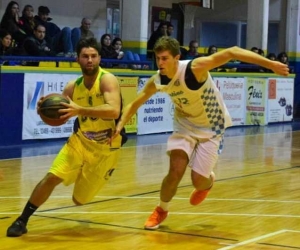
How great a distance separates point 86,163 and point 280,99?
14.7 metres

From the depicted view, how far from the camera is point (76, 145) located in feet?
22.1

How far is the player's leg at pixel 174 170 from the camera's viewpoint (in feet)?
22.3

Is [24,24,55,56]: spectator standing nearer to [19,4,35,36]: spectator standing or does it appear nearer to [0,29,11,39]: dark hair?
[19,4,35,36]: spectator standing

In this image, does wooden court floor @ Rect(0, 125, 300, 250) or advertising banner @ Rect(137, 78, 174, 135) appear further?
advertising banner @ Rect(137, 78, 174, 135)

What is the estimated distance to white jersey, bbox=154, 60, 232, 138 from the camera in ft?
22.0

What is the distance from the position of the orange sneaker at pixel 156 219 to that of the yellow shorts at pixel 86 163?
583 millimetres

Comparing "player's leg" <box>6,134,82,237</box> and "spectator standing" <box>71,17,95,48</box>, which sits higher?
"spectator standing" <box>71,17,95,48</box>

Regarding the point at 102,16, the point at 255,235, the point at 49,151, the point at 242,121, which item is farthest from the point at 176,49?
the point at 102,16

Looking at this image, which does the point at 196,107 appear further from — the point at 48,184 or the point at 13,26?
the point at 13,26

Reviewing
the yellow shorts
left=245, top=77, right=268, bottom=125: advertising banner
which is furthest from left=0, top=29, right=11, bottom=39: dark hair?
left=245, top=77, right=268, bottom=125: advertising banner

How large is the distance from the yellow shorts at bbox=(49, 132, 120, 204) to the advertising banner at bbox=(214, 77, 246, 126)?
38.6 feet

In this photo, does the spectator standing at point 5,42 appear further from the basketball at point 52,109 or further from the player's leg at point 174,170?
the basketball at point 52,109

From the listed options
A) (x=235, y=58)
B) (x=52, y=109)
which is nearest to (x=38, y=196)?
(x=52, y=109)

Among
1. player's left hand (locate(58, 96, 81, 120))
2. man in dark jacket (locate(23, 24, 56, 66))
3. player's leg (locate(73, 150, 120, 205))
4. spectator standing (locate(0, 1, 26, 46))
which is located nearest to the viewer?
player's left hand (locate(58, 96, 81, 120))
